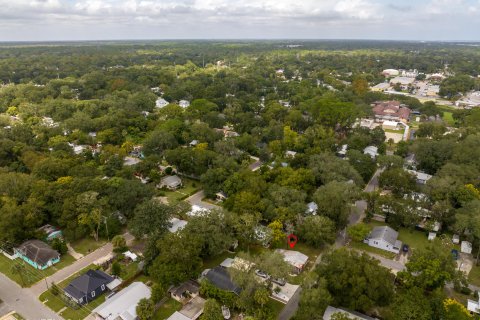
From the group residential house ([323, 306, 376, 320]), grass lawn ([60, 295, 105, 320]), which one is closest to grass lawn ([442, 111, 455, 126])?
residential house ([323, 306, 376, 320])

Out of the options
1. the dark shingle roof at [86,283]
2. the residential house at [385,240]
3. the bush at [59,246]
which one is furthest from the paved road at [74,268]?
the residential house at [385,240]

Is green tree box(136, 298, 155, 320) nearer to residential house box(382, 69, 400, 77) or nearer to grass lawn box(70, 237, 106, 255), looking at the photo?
grass lawn box(70, 237, 106, 255)

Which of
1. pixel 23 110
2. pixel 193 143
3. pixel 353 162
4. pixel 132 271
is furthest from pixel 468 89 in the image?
pixel 23 110

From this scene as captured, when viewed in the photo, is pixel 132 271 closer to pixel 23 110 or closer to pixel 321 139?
pixel 321 139

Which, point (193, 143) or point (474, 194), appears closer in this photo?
point (474, 194)

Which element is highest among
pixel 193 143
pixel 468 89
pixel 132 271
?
pixel 468 89

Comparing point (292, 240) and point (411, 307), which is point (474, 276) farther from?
point (292, 240)

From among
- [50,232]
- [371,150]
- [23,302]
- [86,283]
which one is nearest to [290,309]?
[86,283]
